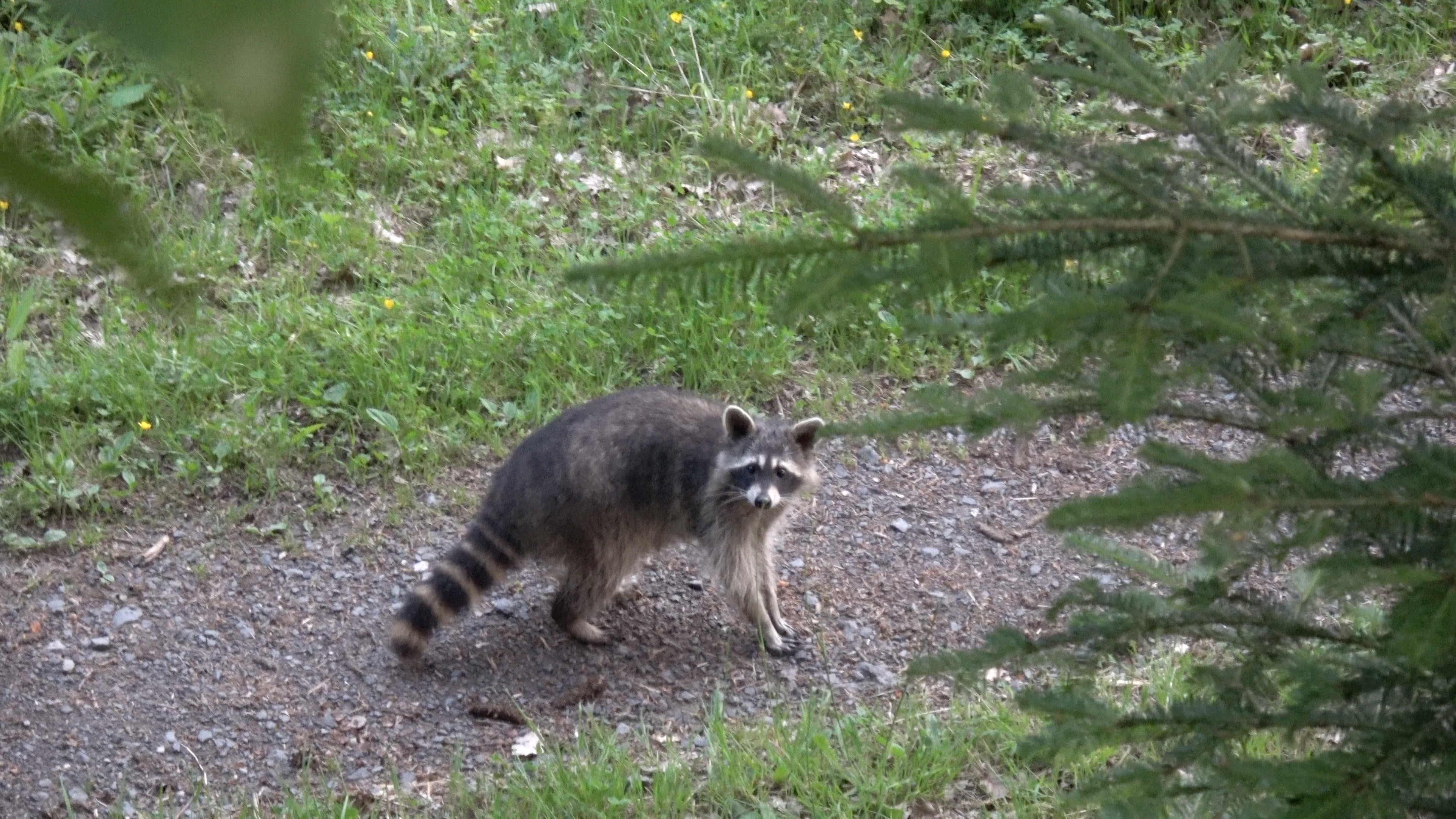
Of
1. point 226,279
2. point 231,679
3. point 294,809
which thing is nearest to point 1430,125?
point 294,809

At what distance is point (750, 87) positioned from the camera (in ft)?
22.2

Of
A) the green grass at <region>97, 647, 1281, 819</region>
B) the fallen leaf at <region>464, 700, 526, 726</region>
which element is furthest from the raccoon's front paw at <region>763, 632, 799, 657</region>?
the fallen leaf at <region>464, 700, 526, 726</region>

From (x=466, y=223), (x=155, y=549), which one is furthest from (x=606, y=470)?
(x=466, y=223)

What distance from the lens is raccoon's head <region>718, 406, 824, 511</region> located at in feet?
14.0

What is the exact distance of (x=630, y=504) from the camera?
4.33 meters

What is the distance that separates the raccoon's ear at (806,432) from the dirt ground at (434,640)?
0.52 m

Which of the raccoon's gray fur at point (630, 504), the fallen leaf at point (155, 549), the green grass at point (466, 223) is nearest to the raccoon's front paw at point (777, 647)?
the raccoon's gray fur at point (630, 504)

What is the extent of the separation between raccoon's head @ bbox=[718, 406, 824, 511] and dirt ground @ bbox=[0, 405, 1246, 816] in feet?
1.46

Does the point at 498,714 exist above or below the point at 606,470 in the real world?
below

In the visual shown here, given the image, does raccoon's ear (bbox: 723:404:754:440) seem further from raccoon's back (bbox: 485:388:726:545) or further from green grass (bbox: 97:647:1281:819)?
green grass (bbox: 97:647:1281:819)

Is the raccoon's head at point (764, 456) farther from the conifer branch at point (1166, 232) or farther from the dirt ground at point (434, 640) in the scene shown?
the conifer branch at point (1166, 232)

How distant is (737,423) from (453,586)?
975mm

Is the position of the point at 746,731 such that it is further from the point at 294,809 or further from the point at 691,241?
the point at 691,241

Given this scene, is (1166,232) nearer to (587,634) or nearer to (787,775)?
(787,775)
